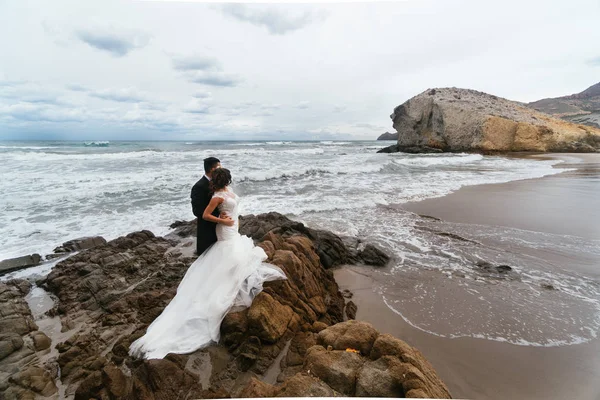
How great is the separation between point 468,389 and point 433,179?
14.1 metres

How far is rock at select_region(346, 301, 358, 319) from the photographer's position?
409cm

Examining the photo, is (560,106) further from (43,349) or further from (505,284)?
(43,349)

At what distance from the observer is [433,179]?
15.3m

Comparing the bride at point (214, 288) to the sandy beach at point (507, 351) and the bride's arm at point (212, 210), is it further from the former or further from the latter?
the sandy beach at point (507, 351)

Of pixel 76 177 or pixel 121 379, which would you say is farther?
pixel 76 177

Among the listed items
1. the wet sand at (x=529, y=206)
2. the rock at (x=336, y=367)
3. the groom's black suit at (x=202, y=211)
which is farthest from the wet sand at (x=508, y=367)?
the wet sand at (x=529, y=206)

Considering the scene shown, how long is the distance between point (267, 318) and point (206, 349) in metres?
0.69

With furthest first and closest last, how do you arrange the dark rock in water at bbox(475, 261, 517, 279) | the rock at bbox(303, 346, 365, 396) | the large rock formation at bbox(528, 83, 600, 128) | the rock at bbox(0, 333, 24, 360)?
the large rock formation at bbox(528, 83, 600, 128) < the dark rock in water at bbox(475, 261, 517, 279) < the rock at bbox(0, 333, 24, 360) < the rock at bbox(303, 346, 365, 396)

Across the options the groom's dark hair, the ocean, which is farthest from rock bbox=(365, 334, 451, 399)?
the groom's dark hair

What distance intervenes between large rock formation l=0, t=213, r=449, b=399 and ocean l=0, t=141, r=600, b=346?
1577 millimetres

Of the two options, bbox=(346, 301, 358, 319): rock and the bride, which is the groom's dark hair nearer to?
the bride

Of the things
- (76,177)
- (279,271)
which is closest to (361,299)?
(279,271)

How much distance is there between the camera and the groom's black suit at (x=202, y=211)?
139 inches

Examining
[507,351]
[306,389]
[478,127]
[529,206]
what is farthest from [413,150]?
[306,389]
